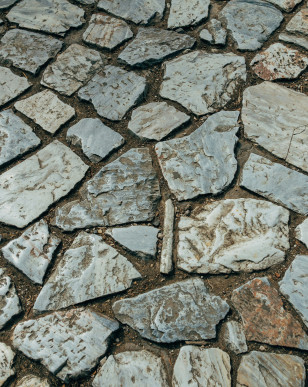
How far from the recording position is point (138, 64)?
2629 millimetres

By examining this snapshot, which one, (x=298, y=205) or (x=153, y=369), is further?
(x=298, y=205)

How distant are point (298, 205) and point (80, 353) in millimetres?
1101

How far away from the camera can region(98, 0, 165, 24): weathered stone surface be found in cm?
286

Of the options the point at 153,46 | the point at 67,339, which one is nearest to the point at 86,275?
the point at 67,339

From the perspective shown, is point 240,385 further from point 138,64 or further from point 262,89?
point 138,64

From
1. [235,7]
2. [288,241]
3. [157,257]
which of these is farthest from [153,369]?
[235,7]

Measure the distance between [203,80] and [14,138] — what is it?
1.05 meters

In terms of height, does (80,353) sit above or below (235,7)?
below

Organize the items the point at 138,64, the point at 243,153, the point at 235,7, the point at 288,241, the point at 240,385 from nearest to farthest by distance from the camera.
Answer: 1. the point at 240,385
2. the point at 288,241
3. the point at 243,153
4. the point at 138,64
5. the point at 235,7

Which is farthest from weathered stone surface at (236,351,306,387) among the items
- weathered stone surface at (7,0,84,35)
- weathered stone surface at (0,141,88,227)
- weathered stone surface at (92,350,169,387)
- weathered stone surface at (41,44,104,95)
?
weathered stone surface at (7,0,84,35)

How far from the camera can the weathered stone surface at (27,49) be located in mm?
2713

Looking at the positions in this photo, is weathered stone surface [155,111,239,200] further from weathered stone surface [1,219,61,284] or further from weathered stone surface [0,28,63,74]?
weathered stone surface [0,28,63,74]

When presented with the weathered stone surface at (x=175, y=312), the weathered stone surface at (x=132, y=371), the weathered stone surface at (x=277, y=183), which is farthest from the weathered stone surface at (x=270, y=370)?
the weathered stone surface at (x=277, y=183)

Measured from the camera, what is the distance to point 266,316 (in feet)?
5.82
